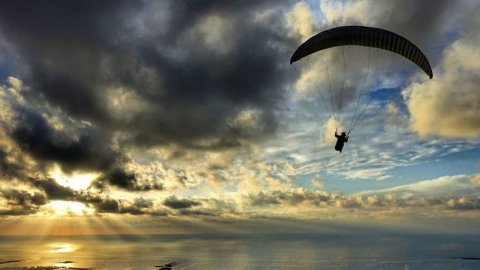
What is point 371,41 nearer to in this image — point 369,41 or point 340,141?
point 369,41

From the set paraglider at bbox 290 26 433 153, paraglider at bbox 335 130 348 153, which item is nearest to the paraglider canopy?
paraglider at bbox 290 26 433 153

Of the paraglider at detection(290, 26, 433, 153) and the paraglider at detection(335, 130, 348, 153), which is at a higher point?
the paraglider at detection(290, 26, 433, 153)

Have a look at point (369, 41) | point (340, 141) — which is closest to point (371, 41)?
point (369, 41)

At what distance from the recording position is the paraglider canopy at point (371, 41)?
1080 inches

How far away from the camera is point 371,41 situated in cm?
2775

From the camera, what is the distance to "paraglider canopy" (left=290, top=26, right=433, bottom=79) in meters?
27.4

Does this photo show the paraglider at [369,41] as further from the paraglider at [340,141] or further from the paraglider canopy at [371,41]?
the paraglider at [340,141]

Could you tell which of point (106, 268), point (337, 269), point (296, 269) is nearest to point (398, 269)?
point (337, 269)

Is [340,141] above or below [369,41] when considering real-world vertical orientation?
below

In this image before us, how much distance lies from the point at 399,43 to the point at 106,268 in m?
206

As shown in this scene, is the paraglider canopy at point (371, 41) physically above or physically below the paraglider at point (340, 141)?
above

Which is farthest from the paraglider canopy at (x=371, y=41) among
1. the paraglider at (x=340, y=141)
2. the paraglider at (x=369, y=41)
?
the paraglider at (x=340, y=141)

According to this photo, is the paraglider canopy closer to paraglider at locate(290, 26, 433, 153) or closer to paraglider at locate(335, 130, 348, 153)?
paraglider at locate(290, 26, 433, 153)

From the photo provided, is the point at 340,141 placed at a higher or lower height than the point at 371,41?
lower
